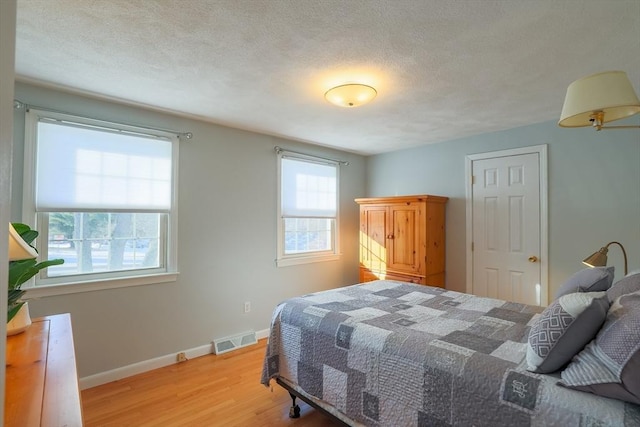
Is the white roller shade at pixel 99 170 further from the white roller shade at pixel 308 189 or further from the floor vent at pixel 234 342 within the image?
the floor vent at pixel 234 342

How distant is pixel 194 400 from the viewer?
2.37 m

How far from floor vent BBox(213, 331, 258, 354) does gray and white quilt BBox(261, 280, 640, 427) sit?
119cm

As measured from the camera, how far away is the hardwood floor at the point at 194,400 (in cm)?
213

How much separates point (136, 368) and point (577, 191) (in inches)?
173

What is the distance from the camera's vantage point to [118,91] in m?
2.48

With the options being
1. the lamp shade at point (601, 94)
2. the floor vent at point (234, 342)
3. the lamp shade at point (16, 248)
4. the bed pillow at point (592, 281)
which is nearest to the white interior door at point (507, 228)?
the bed pillow at point (592, 281)

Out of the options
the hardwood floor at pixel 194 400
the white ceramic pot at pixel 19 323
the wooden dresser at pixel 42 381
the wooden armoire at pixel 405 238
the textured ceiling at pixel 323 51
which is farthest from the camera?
the wooden armoire at pixel 405 238

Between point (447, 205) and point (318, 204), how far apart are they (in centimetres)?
166

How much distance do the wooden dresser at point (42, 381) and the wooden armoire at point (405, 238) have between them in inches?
126

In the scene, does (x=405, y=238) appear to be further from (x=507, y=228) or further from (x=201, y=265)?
(x=201, y=265)

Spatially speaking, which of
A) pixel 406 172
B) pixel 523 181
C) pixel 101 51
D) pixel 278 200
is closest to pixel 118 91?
pixel 101 51

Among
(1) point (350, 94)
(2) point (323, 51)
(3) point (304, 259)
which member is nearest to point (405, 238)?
(3) point (304, 259)

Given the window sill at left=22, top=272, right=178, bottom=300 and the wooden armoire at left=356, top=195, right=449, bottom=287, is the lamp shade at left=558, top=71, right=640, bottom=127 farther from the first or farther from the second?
the window sill at left=22, top=272, right=178, bottom=300

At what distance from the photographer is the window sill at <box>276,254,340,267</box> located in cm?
382
